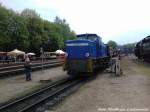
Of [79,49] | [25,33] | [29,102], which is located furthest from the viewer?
[25,33]

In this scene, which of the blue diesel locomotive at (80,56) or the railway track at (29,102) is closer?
the railway track at (29,102)

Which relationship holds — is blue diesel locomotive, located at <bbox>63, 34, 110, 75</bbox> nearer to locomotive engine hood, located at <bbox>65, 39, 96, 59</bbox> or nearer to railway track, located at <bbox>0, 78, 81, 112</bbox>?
locomotive engine hood, located at <bbox>65, 39, 96, 59</bbox>

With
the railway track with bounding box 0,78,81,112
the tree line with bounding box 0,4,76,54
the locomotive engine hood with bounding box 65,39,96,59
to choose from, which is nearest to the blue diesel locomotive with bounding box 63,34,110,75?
Answer: the locomotive engine hood with bounding box 65,39,96,59

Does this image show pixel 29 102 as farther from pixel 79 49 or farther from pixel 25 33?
pixel 25 33

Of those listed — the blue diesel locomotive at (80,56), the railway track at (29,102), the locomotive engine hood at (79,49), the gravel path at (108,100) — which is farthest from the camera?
the locomotive engine hood at (79,49)

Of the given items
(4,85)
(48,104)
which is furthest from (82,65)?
(48,104)

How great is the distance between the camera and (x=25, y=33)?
290 feet

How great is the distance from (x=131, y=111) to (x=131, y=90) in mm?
5537

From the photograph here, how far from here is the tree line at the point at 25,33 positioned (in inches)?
3179

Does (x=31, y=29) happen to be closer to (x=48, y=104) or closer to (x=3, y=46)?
(x=3, y=46)

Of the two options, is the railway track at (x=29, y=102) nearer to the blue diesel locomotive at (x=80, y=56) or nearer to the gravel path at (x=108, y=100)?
the gravel path at (x=108, y=100)

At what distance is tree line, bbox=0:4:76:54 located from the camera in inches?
3179

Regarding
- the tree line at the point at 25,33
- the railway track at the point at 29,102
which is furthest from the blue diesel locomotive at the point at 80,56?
the tree line at the point at 25,33

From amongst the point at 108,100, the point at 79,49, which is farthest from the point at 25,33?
the point at 108,100
